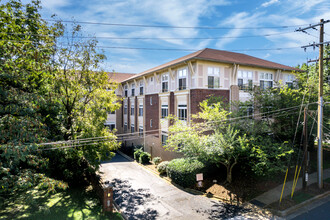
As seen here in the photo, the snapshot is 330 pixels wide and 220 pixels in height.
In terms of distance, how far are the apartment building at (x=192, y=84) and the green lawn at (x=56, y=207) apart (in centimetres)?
852

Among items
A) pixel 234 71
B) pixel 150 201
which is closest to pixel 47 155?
pixel 150 201

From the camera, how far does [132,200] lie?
13586 mm

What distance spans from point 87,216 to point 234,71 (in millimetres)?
17512

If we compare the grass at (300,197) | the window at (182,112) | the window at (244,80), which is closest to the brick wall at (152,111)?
the window at (182,112)

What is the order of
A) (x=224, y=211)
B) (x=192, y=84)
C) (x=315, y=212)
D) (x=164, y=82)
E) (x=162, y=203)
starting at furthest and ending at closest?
(x=164, y=82) → (x=192, y=84) → (x=162, y=203) → (x=224, y=211) → (x=315, y=212)

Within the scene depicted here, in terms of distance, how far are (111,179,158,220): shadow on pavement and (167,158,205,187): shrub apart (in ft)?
8.89

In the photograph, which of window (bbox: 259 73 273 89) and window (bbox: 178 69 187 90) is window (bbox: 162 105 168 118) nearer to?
window (bbox: 178 69 187 90)

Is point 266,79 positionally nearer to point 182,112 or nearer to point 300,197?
point 182,112

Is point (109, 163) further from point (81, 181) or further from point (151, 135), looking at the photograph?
point (81, 181)

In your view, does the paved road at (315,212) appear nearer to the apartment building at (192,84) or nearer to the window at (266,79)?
the apartment building at (192,84)

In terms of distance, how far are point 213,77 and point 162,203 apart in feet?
40.5

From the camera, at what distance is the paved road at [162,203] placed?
448 inches

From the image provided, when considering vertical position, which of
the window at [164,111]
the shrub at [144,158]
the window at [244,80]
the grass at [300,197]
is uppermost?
the window at [244,80]

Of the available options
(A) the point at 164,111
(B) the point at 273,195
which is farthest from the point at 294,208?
(A) the point at 164,111
